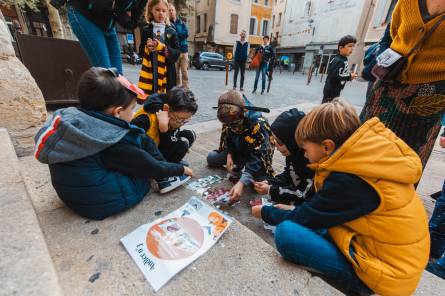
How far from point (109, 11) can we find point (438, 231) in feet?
A: 9.75

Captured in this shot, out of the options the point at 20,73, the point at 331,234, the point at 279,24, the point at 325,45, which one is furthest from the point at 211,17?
the point at 331,234

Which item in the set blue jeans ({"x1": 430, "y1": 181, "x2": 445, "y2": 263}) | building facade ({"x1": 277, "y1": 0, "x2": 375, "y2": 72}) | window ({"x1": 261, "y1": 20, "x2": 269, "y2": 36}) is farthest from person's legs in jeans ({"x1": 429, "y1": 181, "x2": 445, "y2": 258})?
window ({"x1": 261, "y1": 20, "x2": 269, "y2": 36})

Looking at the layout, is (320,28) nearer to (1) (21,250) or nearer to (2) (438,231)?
(2) (438,231)

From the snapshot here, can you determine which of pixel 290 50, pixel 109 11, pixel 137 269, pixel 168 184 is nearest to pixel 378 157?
pixel 137 269

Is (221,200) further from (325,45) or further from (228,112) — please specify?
(325,45)

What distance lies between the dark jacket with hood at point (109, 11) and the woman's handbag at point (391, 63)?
206 centimetres

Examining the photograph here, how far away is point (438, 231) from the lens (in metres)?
1.44

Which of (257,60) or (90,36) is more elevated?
(90,36)

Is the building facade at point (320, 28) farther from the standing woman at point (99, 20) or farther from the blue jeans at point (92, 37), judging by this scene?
the blue jeans at point (92, 37)

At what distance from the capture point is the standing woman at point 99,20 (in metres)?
1.83

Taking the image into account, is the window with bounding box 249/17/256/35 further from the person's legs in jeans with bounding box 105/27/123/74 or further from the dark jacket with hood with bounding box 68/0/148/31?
the person's legs in jeans with bounding box 105/27/123/74

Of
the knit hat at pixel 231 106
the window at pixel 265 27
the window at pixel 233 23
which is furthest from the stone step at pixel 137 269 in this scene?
the window at pixel 265 27

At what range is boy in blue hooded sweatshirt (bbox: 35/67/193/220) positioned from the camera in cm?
101

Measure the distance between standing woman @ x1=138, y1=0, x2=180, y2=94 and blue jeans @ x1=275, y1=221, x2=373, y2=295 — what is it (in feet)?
7.73
